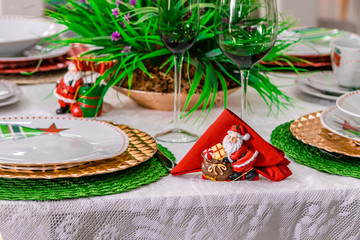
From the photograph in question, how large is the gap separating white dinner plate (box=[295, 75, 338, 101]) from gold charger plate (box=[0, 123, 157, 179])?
17.4 inches

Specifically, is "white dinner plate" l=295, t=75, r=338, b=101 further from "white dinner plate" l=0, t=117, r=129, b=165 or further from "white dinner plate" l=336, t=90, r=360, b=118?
"white dinner plate" l=0, t=117, r=129, b=165

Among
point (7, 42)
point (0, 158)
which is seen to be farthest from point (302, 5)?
point (0, 158)

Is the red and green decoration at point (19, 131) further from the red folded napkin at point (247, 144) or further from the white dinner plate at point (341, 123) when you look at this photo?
the white dinner plate at point (341, 123)

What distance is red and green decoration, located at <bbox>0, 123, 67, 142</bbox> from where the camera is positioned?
81 centimetres

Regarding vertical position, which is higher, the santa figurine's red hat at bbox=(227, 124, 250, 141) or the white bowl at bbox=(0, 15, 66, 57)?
the white bowl at bbox=(0, 15, 66, 57)

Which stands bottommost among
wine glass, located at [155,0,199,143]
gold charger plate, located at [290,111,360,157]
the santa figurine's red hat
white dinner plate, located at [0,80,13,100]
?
gold charger plate, located at [290,111,360,157]

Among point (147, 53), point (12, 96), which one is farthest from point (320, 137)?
point (12, 96)

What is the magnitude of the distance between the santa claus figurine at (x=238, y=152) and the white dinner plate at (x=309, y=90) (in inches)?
17.6

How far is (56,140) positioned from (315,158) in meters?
0.40

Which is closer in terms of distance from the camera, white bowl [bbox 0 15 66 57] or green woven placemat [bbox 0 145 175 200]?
green woven placemat [bbox 0 145 175 200]

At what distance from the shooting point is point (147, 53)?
1.05m

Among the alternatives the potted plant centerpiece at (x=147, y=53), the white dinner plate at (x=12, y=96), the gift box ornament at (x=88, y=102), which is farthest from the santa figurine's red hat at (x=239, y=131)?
the white dinner plate at (x=12, y=96)

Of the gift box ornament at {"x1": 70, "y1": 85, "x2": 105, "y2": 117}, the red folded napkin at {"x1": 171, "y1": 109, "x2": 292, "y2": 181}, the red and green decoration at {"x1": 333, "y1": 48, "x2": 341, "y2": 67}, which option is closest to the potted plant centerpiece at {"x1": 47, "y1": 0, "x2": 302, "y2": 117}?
the gift box ornament at {"x1": 70, "y1": 85, "x2": 105, "y2": 117}

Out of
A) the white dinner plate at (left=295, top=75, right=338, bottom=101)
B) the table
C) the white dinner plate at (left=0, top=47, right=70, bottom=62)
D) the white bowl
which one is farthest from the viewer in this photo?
the white bowl
